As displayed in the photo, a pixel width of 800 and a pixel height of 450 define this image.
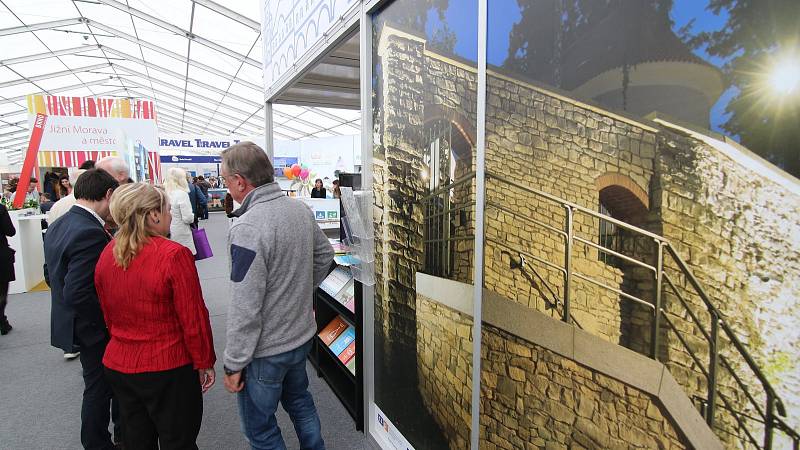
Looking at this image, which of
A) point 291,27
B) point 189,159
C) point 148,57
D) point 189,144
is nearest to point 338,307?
point 291,27

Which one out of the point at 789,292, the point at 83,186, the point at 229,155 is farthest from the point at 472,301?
the point at 83,186

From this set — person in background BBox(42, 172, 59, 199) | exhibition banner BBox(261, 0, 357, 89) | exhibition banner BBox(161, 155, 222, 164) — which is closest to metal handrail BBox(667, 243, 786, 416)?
exhibition banner BBox(261, 0, 357, 89)

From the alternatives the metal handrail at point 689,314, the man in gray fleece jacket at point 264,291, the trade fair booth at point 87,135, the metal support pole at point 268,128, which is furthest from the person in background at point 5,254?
the metal handrail at point 689,314

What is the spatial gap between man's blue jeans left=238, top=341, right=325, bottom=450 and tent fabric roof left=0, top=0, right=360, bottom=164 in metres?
8.23

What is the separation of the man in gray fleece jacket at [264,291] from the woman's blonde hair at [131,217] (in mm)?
308

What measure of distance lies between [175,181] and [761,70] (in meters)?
4.96

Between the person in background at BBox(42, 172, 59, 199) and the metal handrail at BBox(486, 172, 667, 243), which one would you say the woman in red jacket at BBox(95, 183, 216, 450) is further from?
the person in background at BBox(42, 172, 59, 199)

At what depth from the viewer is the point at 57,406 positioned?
295cm

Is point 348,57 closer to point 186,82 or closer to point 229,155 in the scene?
point 229,155

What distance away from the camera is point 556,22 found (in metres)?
1.11

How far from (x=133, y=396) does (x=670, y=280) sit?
1.93 m

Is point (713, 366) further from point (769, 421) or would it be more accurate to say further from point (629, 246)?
point (629, 246)

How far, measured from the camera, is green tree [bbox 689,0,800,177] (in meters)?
0.71

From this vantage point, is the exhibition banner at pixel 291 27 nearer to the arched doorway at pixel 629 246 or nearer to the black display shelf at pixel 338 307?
the black display shelf at pixel 338 307
